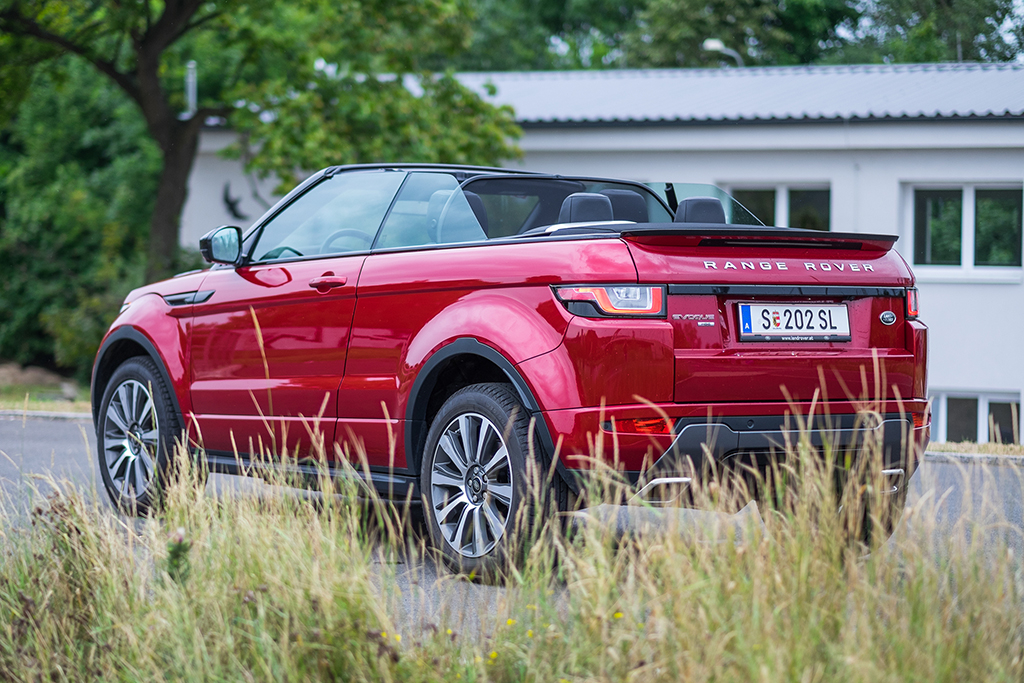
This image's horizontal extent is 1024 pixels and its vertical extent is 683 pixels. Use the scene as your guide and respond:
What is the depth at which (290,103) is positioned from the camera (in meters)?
18.8

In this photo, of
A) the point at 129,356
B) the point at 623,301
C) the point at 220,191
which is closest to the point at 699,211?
the point at 623,301

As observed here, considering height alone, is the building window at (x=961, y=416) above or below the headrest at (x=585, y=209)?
below

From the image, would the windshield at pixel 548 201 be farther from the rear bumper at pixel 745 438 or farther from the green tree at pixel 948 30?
the green tree at pixel 948 30

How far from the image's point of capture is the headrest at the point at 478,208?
17.7 ft

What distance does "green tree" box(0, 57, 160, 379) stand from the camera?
2312cm

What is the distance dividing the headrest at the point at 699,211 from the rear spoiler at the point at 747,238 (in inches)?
37.9

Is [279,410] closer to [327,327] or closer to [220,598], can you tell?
[327,327]

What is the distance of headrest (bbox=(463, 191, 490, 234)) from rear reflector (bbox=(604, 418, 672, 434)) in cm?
141

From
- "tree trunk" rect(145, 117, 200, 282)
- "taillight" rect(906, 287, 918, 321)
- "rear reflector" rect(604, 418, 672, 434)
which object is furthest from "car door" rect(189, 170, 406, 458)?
"tree trunk" rect(145, 117, 200, 282)

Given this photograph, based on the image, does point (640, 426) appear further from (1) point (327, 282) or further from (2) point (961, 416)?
(2) point (961, 416)

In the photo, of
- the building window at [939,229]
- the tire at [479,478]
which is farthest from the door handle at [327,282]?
the building window at [939,229]

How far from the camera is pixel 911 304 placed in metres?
5.10

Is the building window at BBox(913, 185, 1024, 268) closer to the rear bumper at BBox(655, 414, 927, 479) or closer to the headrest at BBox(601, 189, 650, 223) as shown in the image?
the headrest at BBox(601, 189, 650, 223)

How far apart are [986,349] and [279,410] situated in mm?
13937
